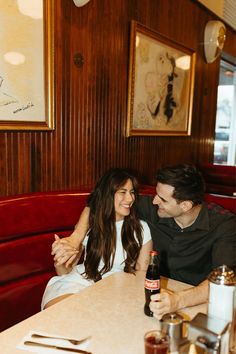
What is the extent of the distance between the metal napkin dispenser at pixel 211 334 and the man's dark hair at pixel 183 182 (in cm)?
88

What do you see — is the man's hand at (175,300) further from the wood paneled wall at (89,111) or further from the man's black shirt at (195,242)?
the wood paneled wall at (89,111)

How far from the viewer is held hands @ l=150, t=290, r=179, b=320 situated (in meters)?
1.25

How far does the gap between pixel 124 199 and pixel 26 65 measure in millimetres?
1008

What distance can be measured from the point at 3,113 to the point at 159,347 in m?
1.56

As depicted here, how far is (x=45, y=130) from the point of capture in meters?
2.29

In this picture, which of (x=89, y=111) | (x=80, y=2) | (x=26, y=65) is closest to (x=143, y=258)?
(x=89, y=111)

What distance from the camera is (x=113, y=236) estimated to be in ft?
6.56

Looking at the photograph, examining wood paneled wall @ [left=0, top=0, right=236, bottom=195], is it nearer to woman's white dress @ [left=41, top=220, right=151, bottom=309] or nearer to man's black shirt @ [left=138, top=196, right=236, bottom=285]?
woman's white dress @ [left=41, top=220, right=151, bottom=309]

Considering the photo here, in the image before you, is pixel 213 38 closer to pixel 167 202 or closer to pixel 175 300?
pixel 167 202

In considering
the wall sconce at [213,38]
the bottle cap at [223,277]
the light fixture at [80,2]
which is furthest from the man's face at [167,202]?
the wall sconce at [213,38]

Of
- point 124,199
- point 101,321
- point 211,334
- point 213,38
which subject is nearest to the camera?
point 211,334

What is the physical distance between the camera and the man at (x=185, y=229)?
5.79ft

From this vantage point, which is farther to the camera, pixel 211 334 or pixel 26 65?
pixel 26 65

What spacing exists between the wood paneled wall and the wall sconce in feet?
1.81
